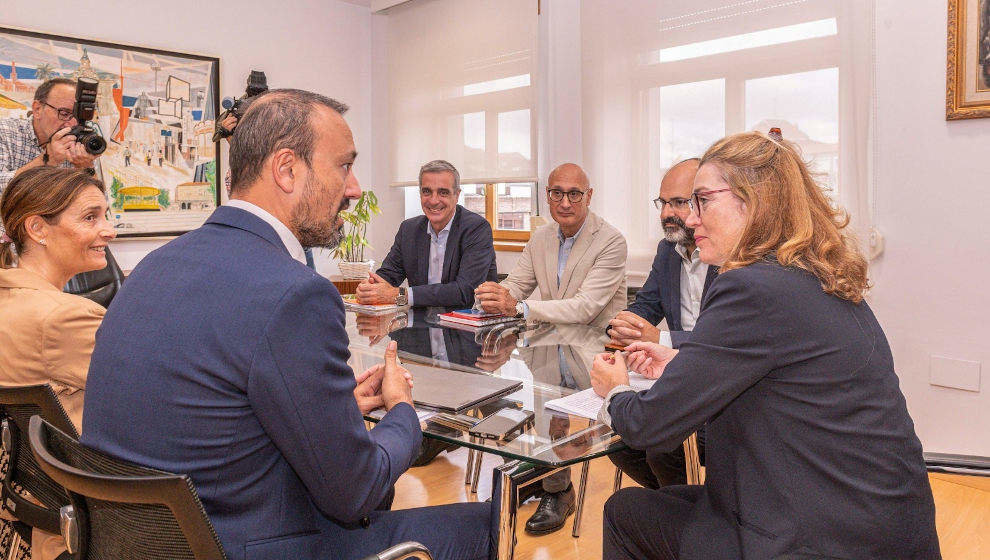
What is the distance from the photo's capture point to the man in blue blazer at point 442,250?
3621 mm

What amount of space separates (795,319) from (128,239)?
4.49 metres

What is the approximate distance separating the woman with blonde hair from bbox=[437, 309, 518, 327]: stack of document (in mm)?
1525

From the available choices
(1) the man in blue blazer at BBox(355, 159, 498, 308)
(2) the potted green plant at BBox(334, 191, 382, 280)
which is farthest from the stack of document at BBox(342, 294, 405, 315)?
(2) the potted green plant at BBox(334, 191, 382, 280)

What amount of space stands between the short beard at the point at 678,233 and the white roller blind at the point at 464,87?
81.3 inches

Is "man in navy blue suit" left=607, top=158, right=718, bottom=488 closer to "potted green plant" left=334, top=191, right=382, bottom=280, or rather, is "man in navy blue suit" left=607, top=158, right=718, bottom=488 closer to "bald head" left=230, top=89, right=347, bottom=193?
"bald head" left=230, top=89, right=347, bottom=193

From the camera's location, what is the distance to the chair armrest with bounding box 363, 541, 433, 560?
118cm

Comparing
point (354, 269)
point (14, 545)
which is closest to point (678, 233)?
point (14, 545)

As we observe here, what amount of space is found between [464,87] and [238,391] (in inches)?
178

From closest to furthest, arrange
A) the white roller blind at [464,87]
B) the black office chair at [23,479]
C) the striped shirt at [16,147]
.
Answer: the black office chair at [23,479]
the striped shirt at [16,147]
the white roller blind at [464,87]

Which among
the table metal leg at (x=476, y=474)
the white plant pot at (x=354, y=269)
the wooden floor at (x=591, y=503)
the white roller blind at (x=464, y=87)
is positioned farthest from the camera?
the white plant pot at (x=354, y=269)

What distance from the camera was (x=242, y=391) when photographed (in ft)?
3.44

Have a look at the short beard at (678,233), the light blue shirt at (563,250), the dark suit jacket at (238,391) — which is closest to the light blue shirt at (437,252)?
the light blue shirt at (563,250)

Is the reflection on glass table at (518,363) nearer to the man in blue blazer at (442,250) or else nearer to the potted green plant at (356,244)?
the man in blue blazer at (442,250)

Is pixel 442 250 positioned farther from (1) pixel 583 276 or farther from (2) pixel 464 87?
(2) pixel 464 87
